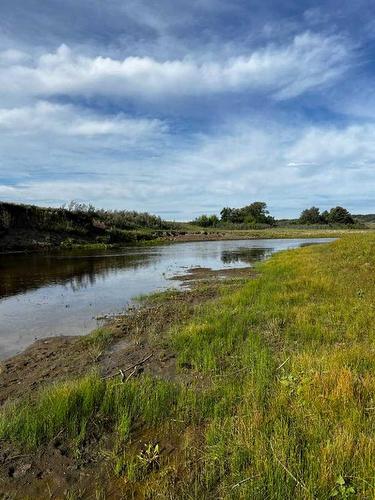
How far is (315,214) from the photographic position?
16125 cm

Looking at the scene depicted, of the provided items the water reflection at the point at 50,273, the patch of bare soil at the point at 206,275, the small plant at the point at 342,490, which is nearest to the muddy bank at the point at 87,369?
the small plant at the point at 342,490

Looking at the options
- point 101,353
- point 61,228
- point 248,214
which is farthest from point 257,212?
point 101,353

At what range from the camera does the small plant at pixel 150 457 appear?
424cm

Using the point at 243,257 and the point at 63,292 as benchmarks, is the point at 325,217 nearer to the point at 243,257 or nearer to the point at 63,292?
the point at 243,257

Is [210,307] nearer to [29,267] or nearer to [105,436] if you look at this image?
[105,436]

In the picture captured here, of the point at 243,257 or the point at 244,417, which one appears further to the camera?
the point at 243,257

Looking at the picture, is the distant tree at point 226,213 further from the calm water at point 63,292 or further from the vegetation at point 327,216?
the calm water at point 63,292

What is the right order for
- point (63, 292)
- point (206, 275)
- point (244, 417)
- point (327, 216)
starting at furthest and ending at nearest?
point (327, 216) → point (206, 275) → point (63, 292) → point (244, 417)

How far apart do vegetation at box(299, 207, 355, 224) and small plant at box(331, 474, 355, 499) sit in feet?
522

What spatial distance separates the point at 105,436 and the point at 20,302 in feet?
37.9

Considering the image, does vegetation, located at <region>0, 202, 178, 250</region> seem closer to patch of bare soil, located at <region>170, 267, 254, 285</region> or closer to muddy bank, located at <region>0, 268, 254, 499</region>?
patch of bare soil, located at <region>170, 267, 254, 285</region>

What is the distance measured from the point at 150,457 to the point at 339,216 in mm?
161335

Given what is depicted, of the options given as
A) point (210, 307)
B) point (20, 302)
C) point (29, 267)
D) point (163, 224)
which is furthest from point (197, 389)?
point (163, 224)

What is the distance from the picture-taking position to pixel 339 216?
15288 centimetres
